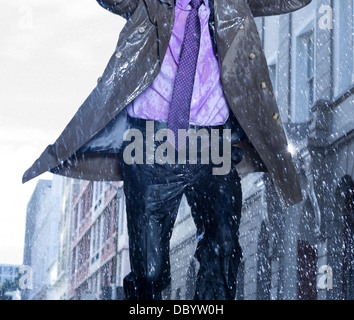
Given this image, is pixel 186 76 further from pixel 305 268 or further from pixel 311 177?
pixel 305 268

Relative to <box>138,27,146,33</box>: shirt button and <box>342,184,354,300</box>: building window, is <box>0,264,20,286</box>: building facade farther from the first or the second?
<box>138,27,146,33</box>: shirt button

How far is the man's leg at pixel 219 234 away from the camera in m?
3.24

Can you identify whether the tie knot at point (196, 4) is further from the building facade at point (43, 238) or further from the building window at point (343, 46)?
the building facade at point (43, 238)

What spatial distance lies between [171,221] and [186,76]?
54 cm

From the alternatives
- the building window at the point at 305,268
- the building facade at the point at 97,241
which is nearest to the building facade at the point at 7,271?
the building facade at the point at 97,241

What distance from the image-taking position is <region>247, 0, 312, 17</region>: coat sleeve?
3518 mm

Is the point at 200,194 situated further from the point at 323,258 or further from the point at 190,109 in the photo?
the point at 323,258

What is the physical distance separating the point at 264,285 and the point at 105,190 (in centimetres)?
2981

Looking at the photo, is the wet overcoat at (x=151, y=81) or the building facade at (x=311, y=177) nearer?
the wet overcoat at (x=151, y=81)

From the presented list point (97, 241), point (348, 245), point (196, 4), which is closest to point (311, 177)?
point (348, 245)

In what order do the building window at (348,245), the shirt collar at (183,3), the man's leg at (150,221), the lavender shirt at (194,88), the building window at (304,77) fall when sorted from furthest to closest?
the building window at (304,77) < the building window at (348,245) < the shirt collar at (183,3) < the lavender shirt at (194,88) < the man's leg at (150,221)

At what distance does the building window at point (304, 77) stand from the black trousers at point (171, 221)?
45.8 feet

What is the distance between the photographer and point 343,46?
15.3 m

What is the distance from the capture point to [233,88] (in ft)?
10.8
